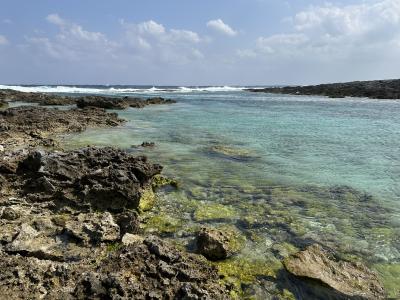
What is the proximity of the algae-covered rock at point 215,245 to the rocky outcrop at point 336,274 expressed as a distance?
1.01 m

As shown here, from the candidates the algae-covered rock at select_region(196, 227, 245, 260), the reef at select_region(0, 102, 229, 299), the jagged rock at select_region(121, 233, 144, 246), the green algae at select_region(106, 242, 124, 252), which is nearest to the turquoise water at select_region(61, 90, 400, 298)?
the algae-covered rock at select_region(196, 227, 245, 260)

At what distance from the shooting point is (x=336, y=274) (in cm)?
630

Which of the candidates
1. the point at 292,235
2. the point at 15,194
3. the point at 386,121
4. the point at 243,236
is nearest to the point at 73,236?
the point at 15,194

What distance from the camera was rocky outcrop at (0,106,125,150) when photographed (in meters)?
17.0

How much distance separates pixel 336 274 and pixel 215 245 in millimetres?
2028

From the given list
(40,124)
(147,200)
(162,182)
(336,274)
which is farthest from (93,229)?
(40,124)

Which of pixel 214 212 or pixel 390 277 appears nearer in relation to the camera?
pixel 390 277

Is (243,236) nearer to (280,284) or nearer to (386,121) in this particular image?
(280,284)

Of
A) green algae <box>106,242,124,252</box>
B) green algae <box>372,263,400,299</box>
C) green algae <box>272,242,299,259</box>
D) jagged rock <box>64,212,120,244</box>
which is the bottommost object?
green algae <box>372,263,400,299</box>

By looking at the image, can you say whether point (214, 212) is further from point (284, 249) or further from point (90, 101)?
point (90, 101)

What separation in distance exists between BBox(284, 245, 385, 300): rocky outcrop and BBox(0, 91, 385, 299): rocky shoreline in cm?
2

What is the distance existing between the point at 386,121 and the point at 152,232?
29.5 metres

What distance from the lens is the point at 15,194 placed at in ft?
27.2

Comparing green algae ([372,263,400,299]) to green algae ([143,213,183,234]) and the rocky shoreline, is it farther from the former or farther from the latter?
green algae ([143,213,183,234])
